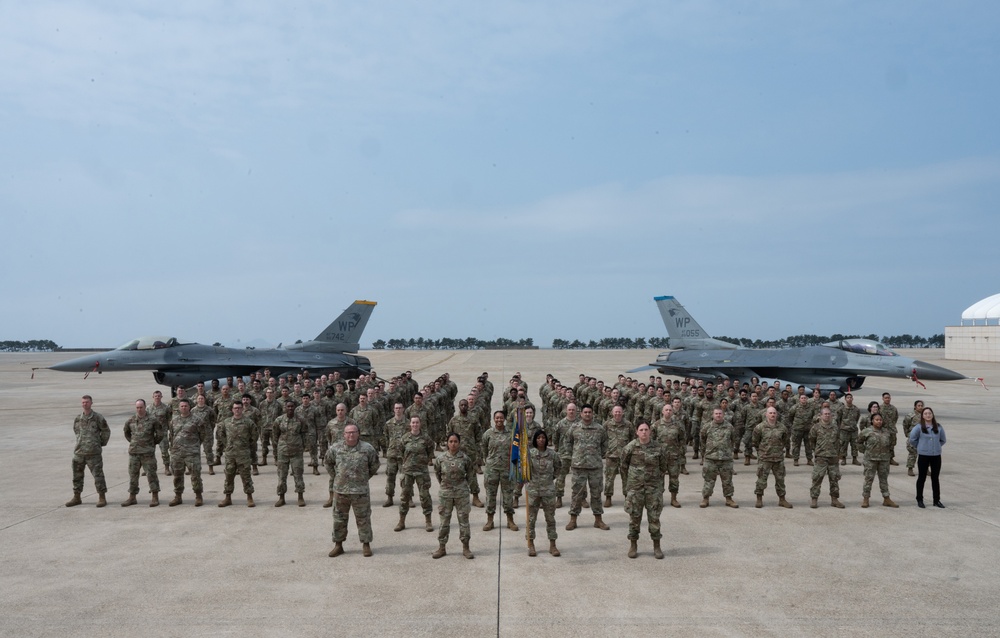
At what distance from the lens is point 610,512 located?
9.63 m

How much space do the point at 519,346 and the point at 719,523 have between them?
149080mm

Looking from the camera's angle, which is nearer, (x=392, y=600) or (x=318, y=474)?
(x=392, y=600)

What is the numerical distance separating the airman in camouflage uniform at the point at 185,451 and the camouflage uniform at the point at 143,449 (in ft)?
1.01

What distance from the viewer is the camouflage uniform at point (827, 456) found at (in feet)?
31.9

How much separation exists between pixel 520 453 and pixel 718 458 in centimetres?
351

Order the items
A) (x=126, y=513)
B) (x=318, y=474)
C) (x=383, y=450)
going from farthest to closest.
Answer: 1. (x=383, y=450)
2. (x=318, y=474)
3. (x=126, y=513)

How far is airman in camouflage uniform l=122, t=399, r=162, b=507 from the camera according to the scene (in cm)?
1008

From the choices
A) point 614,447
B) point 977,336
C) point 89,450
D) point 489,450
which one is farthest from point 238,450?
point 977,336

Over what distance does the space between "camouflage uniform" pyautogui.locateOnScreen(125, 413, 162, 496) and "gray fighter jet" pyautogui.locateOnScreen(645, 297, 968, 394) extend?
64.5 ft

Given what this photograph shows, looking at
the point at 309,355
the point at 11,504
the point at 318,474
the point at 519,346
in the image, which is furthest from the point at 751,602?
the point at 519,346

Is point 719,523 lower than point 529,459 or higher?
lower

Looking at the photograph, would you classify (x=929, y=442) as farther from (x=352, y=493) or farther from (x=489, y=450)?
Answer: (x=352, y=493)

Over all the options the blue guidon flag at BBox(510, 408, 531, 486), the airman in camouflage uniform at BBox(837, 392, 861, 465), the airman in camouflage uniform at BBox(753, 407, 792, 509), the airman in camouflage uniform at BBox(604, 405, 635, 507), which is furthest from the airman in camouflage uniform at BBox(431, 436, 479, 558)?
the airman in camouflage uniform at BBox(837, 392, 861, 465)

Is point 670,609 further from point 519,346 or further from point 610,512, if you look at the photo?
point 519,346
